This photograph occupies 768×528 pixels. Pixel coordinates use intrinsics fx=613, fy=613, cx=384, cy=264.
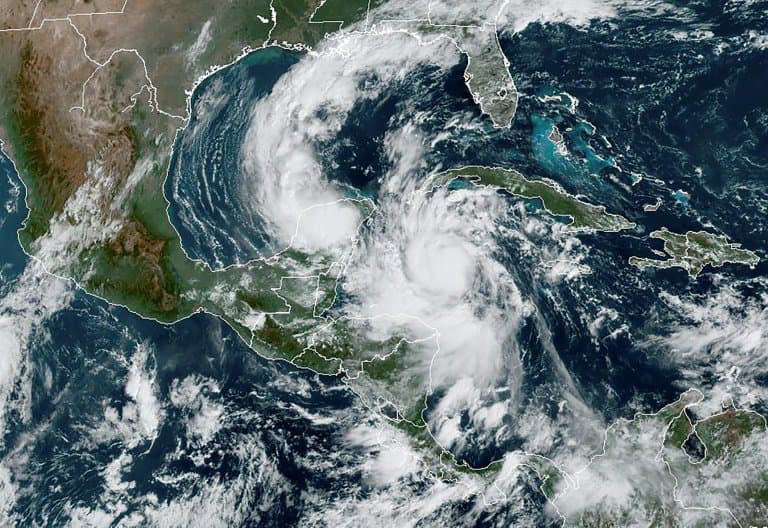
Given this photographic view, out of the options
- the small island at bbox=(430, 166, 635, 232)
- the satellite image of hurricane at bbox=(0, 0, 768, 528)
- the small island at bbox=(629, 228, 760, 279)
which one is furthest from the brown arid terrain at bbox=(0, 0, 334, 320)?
the small island at bbox=(629, 228, 760, 279)

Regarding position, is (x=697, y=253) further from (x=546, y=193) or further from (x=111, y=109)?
(x=111, y=109)

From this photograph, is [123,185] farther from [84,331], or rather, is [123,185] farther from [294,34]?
[294,34]

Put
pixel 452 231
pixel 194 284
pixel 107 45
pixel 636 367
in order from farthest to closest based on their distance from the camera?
1. pixel 107 45
2. pixel 194 284
3. pixel 452 231
4. pixel 636 367

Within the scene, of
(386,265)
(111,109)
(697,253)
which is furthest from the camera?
(111,109)

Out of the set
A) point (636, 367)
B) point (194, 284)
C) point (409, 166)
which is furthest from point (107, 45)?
point (636, 367)

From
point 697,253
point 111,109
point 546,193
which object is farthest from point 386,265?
point 111,109

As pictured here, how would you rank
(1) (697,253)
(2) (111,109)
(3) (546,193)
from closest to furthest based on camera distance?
(1) (697,253) < (3) (546,193) < (2) (111,109)
